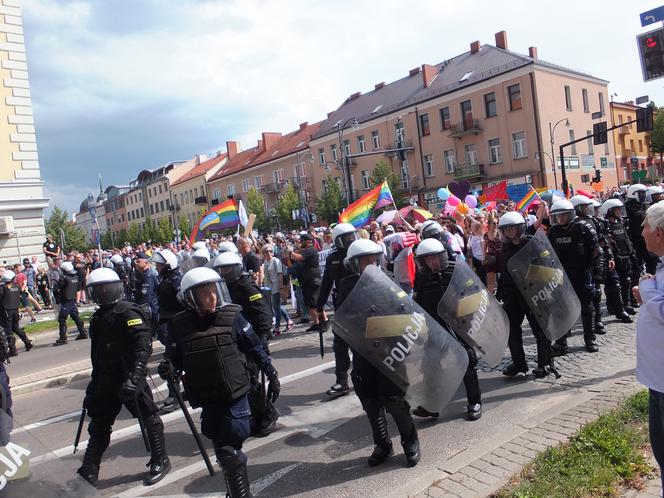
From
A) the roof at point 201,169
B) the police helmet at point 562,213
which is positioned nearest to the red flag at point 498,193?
the police helmet at point 562,213

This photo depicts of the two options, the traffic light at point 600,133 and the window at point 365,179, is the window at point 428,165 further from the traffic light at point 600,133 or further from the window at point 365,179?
the traffic light at point 600,133

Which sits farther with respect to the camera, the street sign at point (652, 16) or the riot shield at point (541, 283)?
the street sign at point (652, 16)

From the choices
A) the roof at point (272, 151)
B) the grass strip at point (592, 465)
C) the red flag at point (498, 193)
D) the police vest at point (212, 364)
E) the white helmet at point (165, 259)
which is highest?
the roof at point (272, 151)

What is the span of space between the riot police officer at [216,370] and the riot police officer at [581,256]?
4.27 meters

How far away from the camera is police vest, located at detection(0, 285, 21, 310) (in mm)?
10055

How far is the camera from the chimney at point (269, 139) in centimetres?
6475

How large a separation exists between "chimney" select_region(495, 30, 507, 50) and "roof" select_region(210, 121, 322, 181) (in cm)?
2085

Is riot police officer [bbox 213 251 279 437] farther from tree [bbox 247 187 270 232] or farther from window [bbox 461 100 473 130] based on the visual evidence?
tree [bbox 247 187 270 232]

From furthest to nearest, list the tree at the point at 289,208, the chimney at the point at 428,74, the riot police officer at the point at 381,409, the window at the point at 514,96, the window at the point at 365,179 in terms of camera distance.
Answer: the tree at the point at 289,208 → the window at the point at 365,179 → the chimney at the point at 428,74 → the window at the point at 514,96 → the riot police officer at the point at 381,409

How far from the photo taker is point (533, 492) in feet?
10.2

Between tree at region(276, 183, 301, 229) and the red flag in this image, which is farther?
tree at region(276, 183, 301, 229)

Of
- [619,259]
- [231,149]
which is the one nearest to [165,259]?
[619,259]

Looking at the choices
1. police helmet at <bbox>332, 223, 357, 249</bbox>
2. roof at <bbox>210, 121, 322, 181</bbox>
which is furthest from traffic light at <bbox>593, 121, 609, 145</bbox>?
roof at <bbox>210, 121, 322, 181</bbox>

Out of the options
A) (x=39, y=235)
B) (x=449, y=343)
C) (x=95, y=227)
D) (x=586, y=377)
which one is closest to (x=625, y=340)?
(x=586, y=377)
